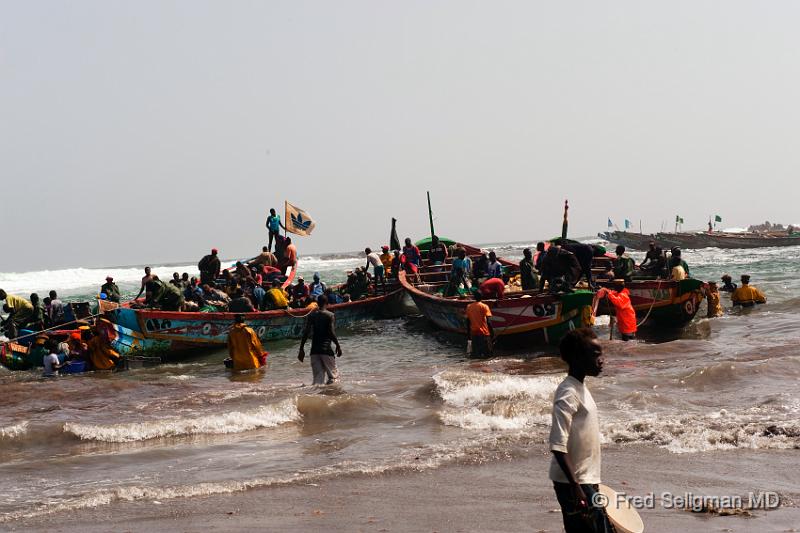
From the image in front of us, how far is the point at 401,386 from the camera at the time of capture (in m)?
12.4

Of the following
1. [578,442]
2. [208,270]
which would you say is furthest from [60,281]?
[578,442]

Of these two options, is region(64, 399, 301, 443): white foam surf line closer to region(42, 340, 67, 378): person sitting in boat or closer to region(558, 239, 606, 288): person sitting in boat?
region(42, 340, 67, 378): person sitting in boat

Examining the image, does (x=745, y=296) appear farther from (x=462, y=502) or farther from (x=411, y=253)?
(x=462, y=502)

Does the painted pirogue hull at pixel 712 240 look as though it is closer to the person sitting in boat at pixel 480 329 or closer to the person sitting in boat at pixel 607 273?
the person sitting in boat at pixel 607 273

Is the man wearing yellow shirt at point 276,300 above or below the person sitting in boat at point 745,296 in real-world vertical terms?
above

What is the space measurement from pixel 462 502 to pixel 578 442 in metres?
2.56

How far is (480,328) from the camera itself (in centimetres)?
1477

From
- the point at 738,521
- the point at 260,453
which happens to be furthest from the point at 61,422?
the point at 738,521

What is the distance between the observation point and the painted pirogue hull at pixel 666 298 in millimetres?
16766

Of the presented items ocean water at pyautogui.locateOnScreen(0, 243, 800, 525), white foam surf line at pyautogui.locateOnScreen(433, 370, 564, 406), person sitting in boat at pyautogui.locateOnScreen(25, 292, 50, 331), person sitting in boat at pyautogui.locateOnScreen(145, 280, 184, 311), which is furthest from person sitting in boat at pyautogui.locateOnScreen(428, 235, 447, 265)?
white foam surf line at pyautogui.locateOnScreen(433, 370, 564, 406)

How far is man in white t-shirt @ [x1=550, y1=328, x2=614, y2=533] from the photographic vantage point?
155 inches

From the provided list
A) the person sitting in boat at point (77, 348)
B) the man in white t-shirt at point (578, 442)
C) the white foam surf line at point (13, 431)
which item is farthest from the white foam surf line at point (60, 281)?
the man in white t-shirt at point (578, 442)

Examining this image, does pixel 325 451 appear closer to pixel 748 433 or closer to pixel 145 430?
pixel 145 430

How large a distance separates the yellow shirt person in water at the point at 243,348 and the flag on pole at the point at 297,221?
9.74 meters
